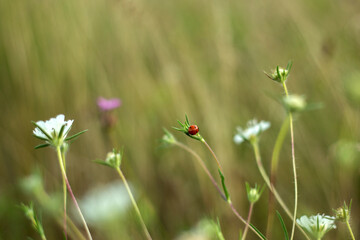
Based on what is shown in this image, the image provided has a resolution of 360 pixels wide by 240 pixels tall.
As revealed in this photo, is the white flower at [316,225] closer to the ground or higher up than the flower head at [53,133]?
closer to the ground

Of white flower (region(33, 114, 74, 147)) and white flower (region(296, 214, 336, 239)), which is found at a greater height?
white flower (region(33, 114, 74, 147))

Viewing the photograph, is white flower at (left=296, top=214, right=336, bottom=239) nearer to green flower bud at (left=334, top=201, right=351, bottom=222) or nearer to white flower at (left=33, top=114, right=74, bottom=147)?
green flower bud at (left=334, top=201, right=351, bottom=222)

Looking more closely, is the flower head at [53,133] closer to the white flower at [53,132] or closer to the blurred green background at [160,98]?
the white flower at [53,132]

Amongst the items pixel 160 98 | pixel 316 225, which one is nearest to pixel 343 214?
pixel 316 225

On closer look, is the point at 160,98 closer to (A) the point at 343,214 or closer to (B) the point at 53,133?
(B) the point at 53,133

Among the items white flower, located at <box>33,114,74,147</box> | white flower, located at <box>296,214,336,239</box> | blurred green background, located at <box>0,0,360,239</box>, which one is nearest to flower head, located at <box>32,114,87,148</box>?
white flower, located at <box>33,114,74,147</box>

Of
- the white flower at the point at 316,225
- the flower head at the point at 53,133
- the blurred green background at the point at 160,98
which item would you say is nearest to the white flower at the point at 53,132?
the flower head at the point at 53,133

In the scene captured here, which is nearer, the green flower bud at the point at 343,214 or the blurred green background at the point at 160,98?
the green flower bud at the point at 343,214

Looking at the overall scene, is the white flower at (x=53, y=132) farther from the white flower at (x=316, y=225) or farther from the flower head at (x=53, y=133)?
the white flower at (x=316, y=225)

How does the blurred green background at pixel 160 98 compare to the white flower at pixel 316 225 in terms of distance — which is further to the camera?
the blurred green background at pixel 160 98

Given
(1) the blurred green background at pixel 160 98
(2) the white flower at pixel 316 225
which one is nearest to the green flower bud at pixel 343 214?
(2) the white flower at pixel 316 225

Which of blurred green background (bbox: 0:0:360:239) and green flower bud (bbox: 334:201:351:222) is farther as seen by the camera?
blurred green background (bbox: 0:0:360:239)
